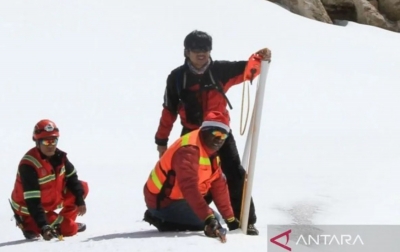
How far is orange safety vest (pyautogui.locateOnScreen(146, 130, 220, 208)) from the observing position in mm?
3627

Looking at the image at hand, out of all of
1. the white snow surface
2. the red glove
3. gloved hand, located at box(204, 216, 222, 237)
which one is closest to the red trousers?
the white snow surface

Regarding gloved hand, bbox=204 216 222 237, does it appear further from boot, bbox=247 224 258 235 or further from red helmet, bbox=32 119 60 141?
red helmet, bbox=32 119 60 141

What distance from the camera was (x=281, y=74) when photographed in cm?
974

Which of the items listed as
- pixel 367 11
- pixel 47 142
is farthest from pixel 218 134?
pixel 367 11

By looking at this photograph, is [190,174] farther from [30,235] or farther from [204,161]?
[30,235]

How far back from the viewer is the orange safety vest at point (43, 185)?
402 cm

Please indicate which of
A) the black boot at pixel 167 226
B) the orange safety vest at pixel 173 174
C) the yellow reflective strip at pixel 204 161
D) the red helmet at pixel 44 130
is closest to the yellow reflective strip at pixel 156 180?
the orange safety vest at pixel 173 174

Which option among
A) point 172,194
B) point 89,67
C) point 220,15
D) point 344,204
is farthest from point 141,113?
point 220,15

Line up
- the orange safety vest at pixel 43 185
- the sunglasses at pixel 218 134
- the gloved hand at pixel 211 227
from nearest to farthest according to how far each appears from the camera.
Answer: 1. the gloved hand at pixel 211 227
2. the sunglasses at pixel 218 134
3. the orange safety vest at pixel 43 185

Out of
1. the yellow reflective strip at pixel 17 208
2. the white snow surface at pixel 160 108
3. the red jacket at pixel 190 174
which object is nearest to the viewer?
the red jacket at pixel 190 174

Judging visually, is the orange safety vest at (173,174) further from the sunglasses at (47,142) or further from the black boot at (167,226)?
the sunglasses at (47,142)

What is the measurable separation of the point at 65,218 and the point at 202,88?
1175 millimetres

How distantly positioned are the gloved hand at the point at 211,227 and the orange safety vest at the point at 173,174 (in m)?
0.31

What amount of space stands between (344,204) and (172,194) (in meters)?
1.67
